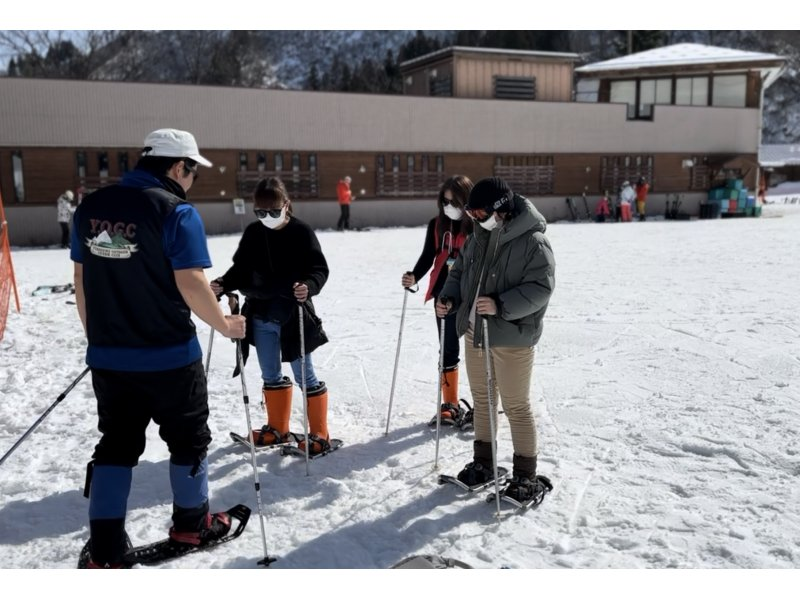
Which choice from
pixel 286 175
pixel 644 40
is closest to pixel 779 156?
pixel 644 40

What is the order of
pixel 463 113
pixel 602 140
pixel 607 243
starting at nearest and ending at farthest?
pixel 607 243 → pixel 463 113 → pixel 602 140

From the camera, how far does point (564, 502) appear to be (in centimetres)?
379

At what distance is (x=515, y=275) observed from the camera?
3.68 metres

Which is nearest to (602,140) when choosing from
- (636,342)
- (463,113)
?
A: (463,113)

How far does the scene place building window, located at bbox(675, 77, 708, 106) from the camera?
29250 mm

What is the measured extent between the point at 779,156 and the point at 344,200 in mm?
40964

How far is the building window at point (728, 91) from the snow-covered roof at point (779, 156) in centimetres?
2042

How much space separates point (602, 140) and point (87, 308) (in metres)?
26.2

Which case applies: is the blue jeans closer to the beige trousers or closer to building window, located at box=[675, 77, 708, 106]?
the beige trousers

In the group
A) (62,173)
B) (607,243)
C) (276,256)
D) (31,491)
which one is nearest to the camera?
(31,491)

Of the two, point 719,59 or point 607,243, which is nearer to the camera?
point 607,243

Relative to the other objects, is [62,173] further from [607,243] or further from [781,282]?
[781,282]

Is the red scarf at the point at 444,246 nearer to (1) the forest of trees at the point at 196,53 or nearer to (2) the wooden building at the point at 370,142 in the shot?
(2) the wooden building at the point at 370,142

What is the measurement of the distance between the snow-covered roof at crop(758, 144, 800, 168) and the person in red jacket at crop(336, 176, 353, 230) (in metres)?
35.9
